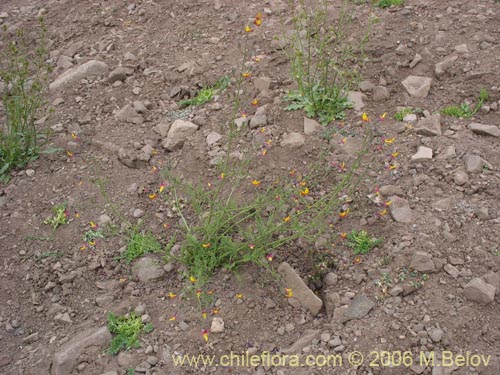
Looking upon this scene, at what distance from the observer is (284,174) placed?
342cm

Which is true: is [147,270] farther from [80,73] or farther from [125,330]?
[80,73]

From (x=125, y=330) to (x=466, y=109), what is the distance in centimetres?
262

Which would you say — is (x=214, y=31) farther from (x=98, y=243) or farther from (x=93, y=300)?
(x=93, y=300)

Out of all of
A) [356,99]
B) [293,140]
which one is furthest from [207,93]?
[356,99]

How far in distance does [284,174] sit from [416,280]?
3.46 feet

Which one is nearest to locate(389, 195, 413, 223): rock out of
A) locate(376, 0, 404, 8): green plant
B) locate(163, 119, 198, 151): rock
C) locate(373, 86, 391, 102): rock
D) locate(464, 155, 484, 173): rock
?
locate(464, 155, 484, 173): rock

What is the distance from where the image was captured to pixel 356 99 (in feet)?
12.6

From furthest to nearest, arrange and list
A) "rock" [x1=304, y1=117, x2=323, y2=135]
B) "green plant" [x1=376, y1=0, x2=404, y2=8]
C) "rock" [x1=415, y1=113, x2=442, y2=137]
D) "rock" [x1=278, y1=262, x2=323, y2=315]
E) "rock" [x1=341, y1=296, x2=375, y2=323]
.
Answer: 1. "green plant" [x1=376, y1=0, x2=404, y2=8]
2. "rock" [x1=304, y1=117, x2=323, y2=135]
3. "rock" [x1=415, y1=113, x2=442, y2=137]
4. "rock" [x1=278, y1=262, x2=323, y2=315]
5. "rock" [x1=341, y1=296, x2=375, y2=323]

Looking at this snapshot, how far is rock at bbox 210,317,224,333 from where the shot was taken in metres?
2.76

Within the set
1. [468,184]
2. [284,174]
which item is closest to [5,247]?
[284,174]

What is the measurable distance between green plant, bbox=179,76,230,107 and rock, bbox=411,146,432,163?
1524mm

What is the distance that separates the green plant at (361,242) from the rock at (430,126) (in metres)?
0.90

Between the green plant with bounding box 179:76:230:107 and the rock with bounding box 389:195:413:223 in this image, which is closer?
the rock with bounding box 389:195:413:223

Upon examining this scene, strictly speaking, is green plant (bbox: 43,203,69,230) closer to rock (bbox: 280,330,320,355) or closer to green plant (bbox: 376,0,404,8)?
rock (bbox: 280,330,320,355)
